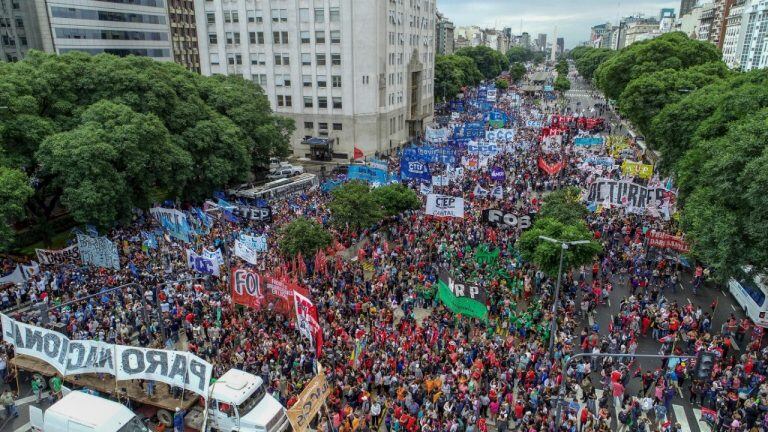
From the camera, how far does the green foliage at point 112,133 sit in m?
30.0

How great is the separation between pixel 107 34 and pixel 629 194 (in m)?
69.7

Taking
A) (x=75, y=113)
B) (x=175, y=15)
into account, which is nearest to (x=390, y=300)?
(x=75, y=113)

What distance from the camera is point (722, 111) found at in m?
29.5

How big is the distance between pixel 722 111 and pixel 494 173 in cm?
1423

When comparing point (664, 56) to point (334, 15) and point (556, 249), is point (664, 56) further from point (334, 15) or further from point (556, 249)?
point (556, 249)

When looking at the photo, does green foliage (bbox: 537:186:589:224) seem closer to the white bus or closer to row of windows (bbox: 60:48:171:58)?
the white bus

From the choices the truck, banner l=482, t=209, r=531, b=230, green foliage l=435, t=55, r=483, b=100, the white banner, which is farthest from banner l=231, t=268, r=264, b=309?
green foliage l=435, t=55, r=483, b=100

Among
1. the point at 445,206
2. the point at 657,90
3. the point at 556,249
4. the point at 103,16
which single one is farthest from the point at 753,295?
the point at 103,16

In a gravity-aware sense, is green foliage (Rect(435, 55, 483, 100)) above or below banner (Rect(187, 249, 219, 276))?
above

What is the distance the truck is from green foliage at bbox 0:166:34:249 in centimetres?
1177

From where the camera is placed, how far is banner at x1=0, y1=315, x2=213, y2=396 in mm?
16734

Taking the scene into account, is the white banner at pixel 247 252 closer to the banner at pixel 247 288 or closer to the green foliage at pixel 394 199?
the banner at pixel 247 288

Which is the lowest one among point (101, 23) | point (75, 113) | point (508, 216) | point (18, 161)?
point (508, 216)

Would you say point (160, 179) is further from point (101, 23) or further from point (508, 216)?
point (101, 23)
